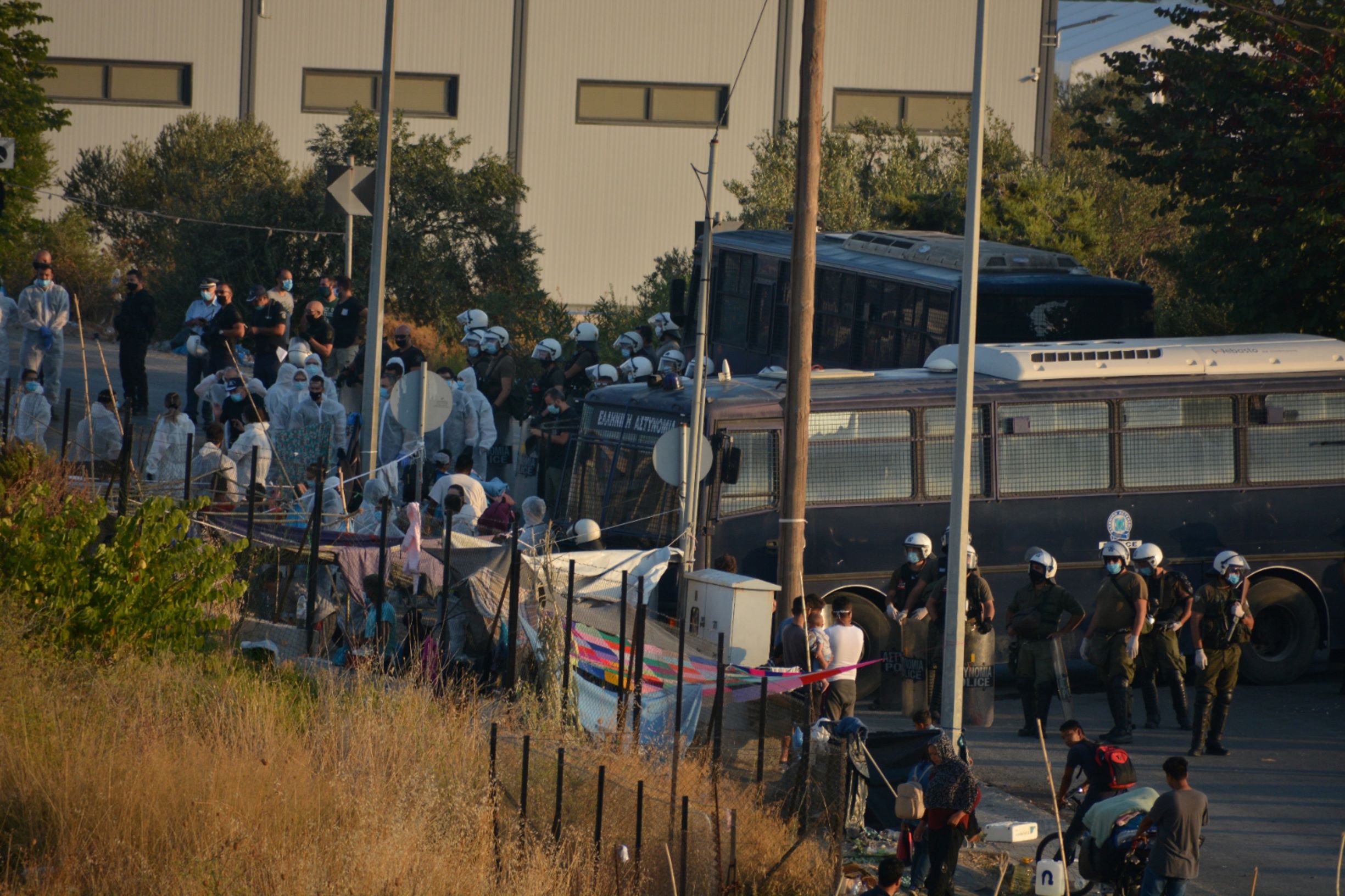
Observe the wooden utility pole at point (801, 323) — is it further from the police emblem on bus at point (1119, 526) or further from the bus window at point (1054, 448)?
the police emblem on bus at point (1119, 526)

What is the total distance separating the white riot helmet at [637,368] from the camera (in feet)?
72.0

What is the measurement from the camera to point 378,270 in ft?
58.7

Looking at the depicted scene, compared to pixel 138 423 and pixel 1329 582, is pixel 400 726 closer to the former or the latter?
pixel 1329 582

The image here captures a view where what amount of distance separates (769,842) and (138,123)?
35.7 metres

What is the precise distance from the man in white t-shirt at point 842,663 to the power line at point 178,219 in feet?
39.6

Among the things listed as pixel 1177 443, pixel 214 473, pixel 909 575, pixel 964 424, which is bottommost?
pixel 909 575

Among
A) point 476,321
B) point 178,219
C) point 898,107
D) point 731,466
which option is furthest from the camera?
point 898,107

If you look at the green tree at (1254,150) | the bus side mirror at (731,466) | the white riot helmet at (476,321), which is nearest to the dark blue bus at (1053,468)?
the bus side mirror at (731,466)

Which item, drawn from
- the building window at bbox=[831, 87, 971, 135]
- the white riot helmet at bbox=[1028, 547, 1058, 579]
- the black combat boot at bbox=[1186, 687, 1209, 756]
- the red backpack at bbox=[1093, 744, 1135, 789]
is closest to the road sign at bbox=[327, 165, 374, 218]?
the white riot helmet at bbox=[1028, 547, 1058, 579]

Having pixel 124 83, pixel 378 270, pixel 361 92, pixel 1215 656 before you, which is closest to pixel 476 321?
pixel 378 270

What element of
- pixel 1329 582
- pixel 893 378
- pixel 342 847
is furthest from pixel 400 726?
pixel 1329 582

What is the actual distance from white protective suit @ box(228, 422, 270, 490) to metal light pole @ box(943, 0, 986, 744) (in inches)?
295

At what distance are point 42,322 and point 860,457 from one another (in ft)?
37.0

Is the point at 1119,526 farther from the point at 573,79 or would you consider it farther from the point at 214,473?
the point at 573,79
